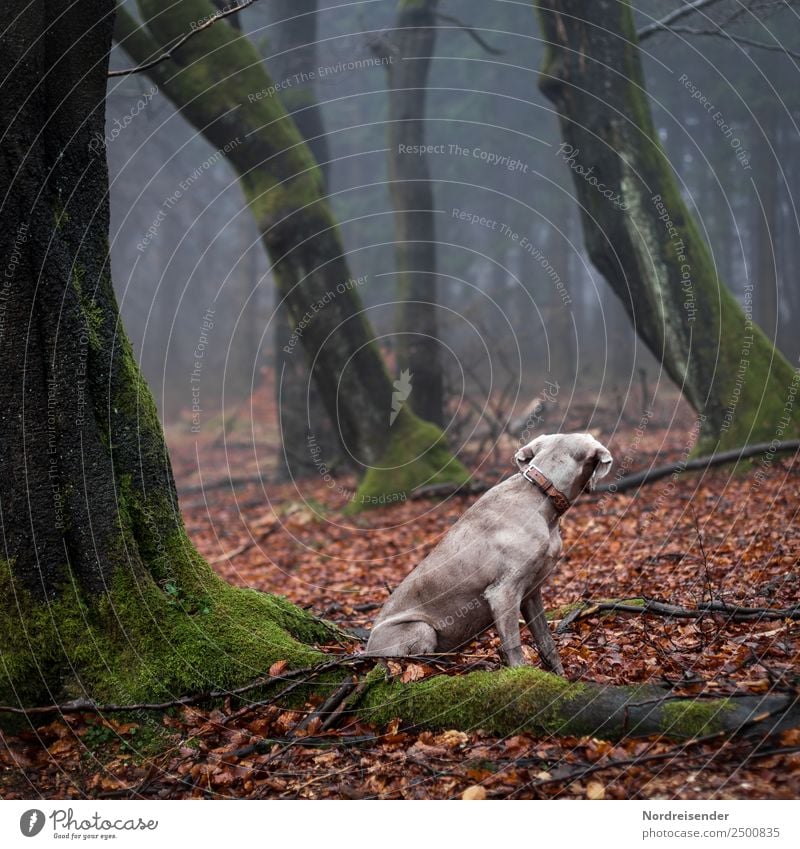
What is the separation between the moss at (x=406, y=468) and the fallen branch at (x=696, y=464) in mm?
3240

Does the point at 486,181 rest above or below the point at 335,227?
above

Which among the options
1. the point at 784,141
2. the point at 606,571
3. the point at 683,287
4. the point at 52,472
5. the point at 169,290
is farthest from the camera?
the point at 169,290

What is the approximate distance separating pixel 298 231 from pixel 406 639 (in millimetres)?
11161

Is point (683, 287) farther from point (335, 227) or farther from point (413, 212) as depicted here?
point (413, 212)

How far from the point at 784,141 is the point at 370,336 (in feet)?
86.8

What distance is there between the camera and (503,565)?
211 inches

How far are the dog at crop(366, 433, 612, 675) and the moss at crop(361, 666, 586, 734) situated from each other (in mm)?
257

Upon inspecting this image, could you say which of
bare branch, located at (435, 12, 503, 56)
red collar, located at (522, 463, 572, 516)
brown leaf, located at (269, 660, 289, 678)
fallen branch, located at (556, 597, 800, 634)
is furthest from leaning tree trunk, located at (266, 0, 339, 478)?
red collar, located at (522, 463, 572, 516)

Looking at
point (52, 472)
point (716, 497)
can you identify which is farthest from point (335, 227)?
point (52, 472)

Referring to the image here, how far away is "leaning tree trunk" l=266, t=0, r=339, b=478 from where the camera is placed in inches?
840

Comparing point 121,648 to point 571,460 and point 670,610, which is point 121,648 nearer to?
point 571,460

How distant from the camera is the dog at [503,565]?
5363 millimetres

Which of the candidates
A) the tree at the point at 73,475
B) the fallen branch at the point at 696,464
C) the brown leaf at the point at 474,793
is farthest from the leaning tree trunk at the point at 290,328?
the brown leaf at the point at 474,793

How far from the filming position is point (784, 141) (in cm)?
3353
